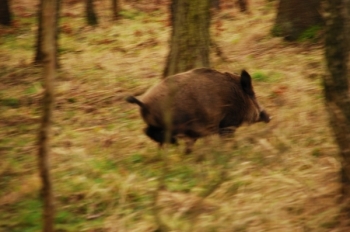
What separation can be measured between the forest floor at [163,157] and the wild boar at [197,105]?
29 centimetres

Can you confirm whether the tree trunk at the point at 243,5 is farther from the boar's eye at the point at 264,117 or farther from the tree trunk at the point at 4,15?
the boar's eye at the point at 264,117

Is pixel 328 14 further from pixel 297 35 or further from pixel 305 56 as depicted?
pixel 297 35

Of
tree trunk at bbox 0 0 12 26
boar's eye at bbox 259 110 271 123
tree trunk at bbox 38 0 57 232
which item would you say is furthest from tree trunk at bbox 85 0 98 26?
tree trunk at bbox 38 0 57 232

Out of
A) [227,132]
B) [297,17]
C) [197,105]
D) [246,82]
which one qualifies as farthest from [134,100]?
[297,17]

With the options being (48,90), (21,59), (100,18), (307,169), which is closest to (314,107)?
(307,169)

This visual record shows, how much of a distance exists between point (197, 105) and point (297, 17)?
5.49m

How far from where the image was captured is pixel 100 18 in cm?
1884

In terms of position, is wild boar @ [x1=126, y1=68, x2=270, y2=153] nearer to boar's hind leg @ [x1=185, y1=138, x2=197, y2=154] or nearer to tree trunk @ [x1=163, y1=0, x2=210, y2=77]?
boar's hind leg @ [x1=185, y1=138, x2=197, y2=154]

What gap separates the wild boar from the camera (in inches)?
287

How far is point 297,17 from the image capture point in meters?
12.1

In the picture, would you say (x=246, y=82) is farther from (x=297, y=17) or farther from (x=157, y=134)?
(x=297, y=17)

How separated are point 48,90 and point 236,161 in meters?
2.80

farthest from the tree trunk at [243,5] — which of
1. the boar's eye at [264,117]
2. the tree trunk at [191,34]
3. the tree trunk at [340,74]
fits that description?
the tree trunk at [340,74]

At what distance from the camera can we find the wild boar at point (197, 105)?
7.30 meters
